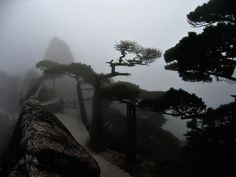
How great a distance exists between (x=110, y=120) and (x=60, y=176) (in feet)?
50.0

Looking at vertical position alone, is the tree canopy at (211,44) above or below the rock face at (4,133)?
above

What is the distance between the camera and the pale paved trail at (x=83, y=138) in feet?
40.4

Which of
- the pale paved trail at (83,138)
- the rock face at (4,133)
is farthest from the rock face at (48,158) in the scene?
the pale paved trail at (83,138)

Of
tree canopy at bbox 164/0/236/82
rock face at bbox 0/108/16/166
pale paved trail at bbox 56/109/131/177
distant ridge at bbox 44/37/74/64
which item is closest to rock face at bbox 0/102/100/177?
tree canopy at bbox 164/0/236/82

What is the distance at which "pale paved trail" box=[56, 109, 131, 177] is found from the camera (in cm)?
1233

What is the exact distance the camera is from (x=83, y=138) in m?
18.6

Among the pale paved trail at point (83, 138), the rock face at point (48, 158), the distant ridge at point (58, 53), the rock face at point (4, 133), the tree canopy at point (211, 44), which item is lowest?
the pale paved trail at point (83, 138)

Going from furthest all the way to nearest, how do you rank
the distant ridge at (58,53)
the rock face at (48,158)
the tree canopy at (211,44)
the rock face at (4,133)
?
the distant ridge at (58,53) → the rock face at (4,133) → the tree canopy at (211,44) → the rock face at (48,158)

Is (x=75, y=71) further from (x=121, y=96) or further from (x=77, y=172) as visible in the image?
(x=77, y=172)

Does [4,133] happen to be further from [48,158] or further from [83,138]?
[48,158]

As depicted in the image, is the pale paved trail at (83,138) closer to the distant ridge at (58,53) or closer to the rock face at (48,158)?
the rock face at (48,158)

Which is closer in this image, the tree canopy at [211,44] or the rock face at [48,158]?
the rock face at [48,158]

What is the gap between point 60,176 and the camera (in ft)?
14.7

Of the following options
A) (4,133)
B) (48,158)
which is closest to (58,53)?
(4,133)
